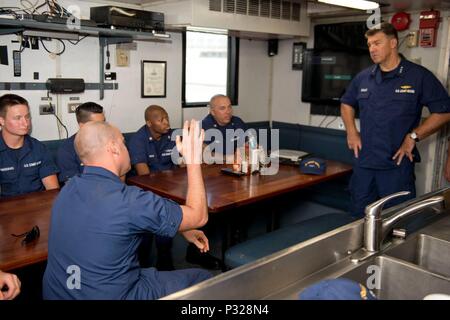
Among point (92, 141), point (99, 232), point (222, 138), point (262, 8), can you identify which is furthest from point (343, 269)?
point (262, 8)

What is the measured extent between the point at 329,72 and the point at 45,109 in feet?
9.20

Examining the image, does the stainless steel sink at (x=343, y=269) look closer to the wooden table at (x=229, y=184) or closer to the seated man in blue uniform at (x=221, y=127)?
the wooden table at (x=229, y=184)

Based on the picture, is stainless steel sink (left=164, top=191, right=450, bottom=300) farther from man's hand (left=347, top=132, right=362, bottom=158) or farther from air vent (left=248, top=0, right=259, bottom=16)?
air vent (left=248, top=0, right=259, bottom=16)

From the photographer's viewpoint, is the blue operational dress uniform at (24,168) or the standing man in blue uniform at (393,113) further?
the standing man in blue uniform at (393,113)

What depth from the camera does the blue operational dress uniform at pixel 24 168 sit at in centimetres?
297

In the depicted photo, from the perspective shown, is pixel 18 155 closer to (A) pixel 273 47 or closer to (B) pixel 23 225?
(B) pixel 23 225

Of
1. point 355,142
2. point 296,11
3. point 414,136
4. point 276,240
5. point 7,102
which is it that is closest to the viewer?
point 276,240

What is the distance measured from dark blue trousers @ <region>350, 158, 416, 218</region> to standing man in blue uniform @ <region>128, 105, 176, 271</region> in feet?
4.96

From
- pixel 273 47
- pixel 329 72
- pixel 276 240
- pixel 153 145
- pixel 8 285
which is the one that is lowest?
pixel 276 240

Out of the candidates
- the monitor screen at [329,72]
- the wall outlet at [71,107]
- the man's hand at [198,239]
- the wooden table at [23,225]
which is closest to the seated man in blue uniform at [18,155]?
the wooden table at [23,225]

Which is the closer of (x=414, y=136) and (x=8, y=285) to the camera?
(x=8, y=285)

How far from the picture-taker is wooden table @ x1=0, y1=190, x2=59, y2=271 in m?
1.83

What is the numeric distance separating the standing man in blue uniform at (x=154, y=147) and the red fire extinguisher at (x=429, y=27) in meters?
2.41

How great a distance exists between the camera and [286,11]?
4363mm
